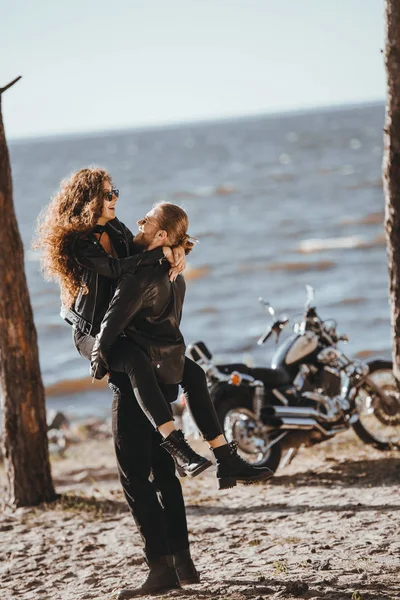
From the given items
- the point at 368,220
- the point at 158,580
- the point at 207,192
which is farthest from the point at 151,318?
the point at 207,192

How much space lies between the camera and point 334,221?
108 feet

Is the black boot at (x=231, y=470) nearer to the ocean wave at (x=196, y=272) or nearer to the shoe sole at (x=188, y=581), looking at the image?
the shoe sole at (x=188, y=581)

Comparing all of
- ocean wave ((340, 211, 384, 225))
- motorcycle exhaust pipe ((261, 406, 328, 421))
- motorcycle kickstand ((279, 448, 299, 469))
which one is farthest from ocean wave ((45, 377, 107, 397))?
ocean wave ((340, 211, 384, 225))

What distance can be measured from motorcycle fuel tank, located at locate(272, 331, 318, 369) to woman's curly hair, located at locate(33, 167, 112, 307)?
11.2 ft

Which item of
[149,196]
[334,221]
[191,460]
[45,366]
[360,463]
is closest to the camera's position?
[191,460]

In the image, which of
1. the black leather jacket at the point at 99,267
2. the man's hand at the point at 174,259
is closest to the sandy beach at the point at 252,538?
the black leather jacket at the point at 99,267

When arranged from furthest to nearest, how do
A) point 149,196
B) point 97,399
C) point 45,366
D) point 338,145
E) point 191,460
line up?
point 338,145 → point 149,196 → point 45,366 → point 97,399 → point 191,460

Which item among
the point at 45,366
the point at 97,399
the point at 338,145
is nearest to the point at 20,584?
the point at 97,399

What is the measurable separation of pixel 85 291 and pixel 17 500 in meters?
3.04

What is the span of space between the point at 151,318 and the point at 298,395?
3.38 meters

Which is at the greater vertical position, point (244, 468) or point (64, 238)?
point (64, 238)

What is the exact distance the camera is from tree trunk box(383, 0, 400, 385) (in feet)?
21.2

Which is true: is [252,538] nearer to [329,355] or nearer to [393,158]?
[329,355]

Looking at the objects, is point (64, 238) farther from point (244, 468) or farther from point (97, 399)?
point (97, 399)
